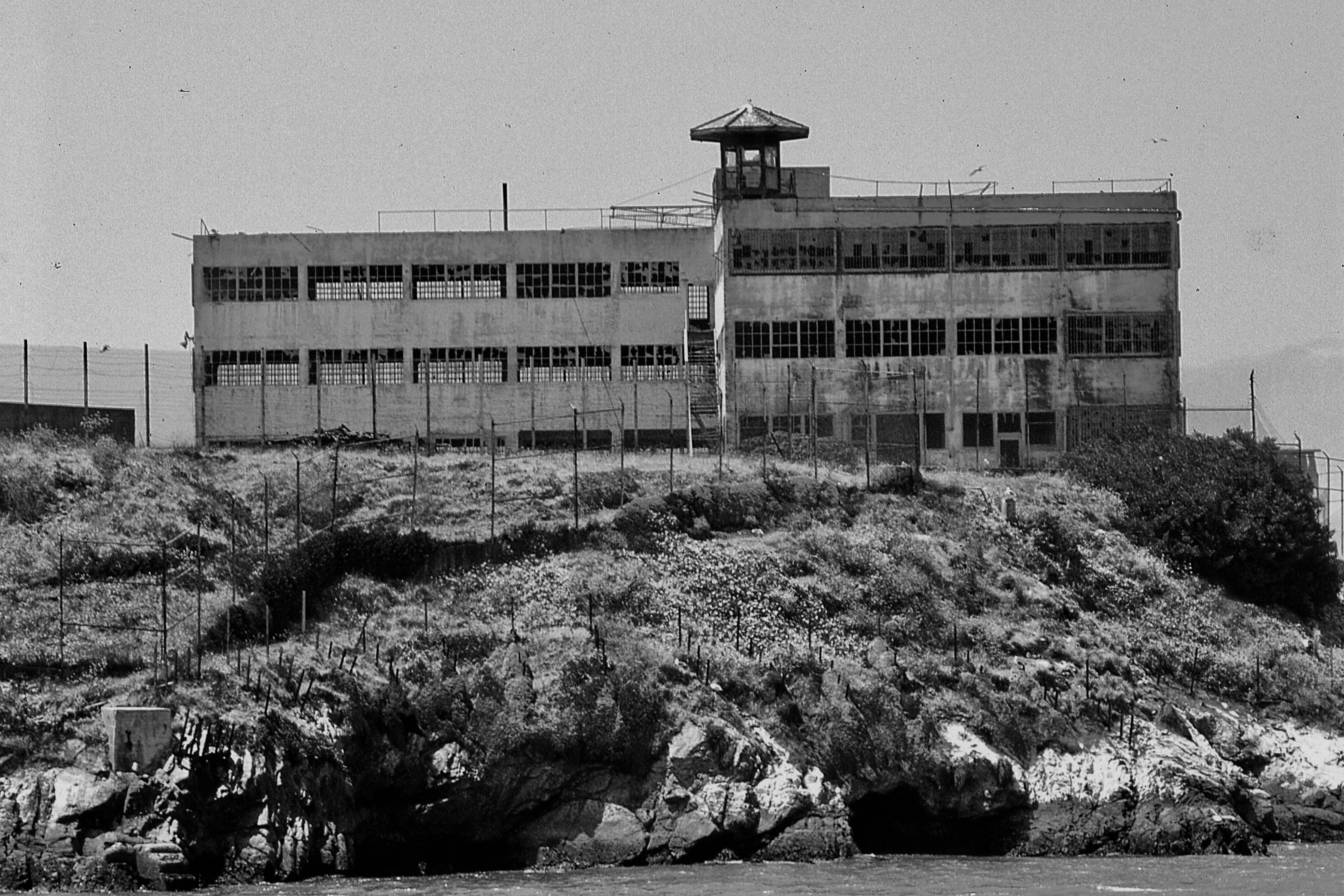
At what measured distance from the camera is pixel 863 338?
91312 mm

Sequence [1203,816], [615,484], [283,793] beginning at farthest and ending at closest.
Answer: [615,484] → [1203,816] → [283,793]

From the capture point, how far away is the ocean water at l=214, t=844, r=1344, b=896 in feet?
166

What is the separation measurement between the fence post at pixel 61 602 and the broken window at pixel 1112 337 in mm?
42141

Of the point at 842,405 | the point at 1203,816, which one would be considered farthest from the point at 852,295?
the point at 1203,816

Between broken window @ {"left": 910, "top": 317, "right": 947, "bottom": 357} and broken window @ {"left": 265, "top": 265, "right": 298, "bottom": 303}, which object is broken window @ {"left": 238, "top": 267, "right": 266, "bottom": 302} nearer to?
broken window @ {"left": 265, "top": 265, "right": 298, "bottom": 303}

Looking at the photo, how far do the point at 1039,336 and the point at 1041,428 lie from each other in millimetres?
3461

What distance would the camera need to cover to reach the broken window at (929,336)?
9125cm

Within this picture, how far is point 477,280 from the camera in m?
96.0

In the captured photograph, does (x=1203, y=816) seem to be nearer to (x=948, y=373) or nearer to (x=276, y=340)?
(x=948, y=373)

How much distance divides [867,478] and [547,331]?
78.7ft

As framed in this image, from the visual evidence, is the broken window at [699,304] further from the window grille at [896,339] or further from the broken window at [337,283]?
the broken window at [337,283]

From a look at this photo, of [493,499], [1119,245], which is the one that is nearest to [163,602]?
[493,499]

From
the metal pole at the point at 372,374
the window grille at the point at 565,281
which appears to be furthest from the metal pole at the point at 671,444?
the metal pole at the point at 372,374

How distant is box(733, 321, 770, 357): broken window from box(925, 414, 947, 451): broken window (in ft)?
21.0
